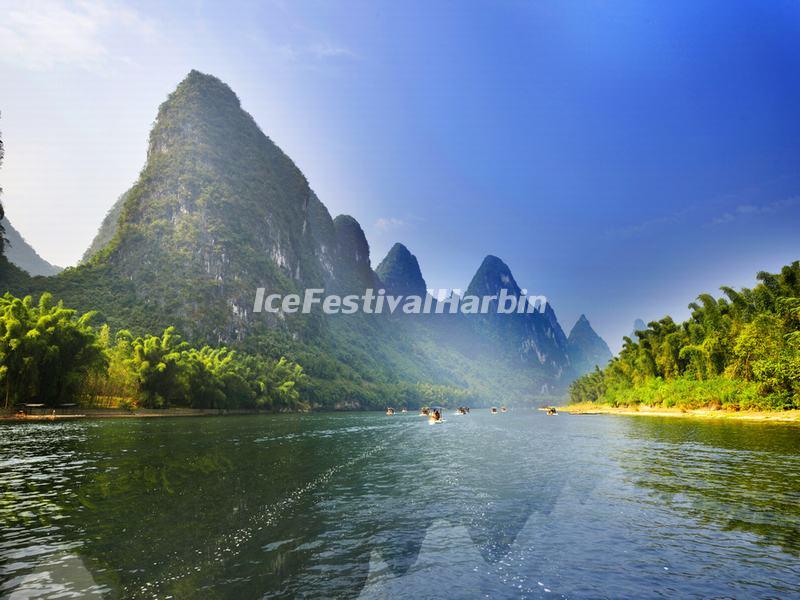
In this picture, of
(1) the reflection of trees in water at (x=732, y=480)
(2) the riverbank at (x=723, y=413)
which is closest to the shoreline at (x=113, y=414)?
(1) the reflection of trees in water at (x=732, y=480)

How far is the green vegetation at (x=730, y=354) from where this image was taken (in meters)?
63.8

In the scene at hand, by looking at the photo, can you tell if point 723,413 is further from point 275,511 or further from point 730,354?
point 275,511

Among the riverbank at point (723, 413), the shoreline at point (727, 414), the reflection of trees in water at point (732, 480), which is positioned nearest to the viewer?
the reflection of trees in water at point (732, 480)

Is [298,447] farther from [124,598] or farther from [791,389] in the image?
[791,389]

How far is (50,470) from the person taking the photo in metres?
24.8

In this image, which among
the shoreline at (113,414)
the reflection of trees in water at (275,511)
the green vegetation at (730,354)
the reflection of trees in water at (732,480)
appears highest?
the green vegetation at (730,354)

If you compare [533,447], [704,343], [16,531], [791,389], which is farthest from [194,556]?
[704,343]

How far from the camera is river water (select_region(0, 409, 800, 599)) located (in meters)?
10.9

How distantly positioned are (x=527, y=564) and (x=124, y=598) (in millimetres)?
10186

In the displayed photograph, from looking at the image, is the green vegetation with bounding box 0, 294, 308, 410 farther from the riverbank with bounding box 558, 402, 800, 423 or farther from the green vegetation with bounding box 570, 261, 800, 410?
the green vegetation with bounding box 570, 261, 800, 410

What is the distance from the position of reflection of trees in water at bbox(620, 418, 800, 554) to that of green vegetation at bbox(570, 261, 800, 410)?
92.6 ft

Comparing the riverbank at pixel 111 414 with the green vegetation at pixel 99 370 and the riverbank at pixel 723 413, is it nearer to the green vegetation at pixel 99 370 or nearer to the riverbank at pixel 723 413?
the green vegetation at pixel 99 370

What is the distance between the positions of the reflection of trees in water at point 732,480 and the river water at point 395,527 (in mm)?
136

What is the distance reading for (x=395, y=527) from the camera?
15867mm
